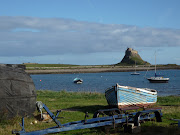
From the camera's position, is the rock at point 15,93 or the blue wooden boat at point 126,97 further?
the blue wooden boat at point 126,97

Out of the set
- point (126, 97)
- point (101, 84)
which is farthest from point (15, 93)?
point (101, 84)

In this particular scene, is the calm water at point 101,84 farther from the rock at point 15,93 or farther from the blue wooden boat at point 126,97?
the rock at point 15,93

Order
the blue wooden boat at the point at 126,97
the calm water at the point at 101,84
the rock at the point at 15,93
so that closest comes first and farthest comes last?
the rock at the point at 15,93
the blue wooden boat at the point at 126,97
the calm water at the point at 101,84

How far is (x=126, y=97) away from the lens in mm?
19328

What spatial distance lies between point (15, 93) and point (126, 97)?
8792 millimetres

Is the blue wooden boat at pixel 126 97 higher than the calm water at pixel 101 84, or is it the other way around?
the blue wooden boat at pixel 126 97

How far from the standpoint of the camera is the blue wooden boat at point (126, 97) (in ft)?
62.5

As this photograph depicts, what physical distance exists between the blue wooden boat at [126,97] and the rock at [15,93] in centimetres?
663

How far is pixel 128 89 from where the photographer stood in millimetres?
19422

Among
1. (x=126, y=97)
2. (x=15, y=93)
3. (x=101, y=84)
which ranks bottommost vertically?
(x=101, y=84)

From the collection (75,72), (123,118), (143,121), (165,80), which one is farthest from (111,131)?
(75,72)

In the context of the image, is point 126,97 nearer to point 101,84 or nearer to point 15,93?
point 15,93

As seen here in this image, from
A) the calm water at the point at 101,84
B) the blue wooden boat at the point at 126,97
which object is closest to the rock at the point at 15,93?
the blue wooden boat at the point at 126,97

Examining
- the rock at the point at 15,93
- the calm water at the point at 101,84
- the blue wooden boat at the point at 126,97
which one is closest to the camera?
the rock at the point at 15,93
